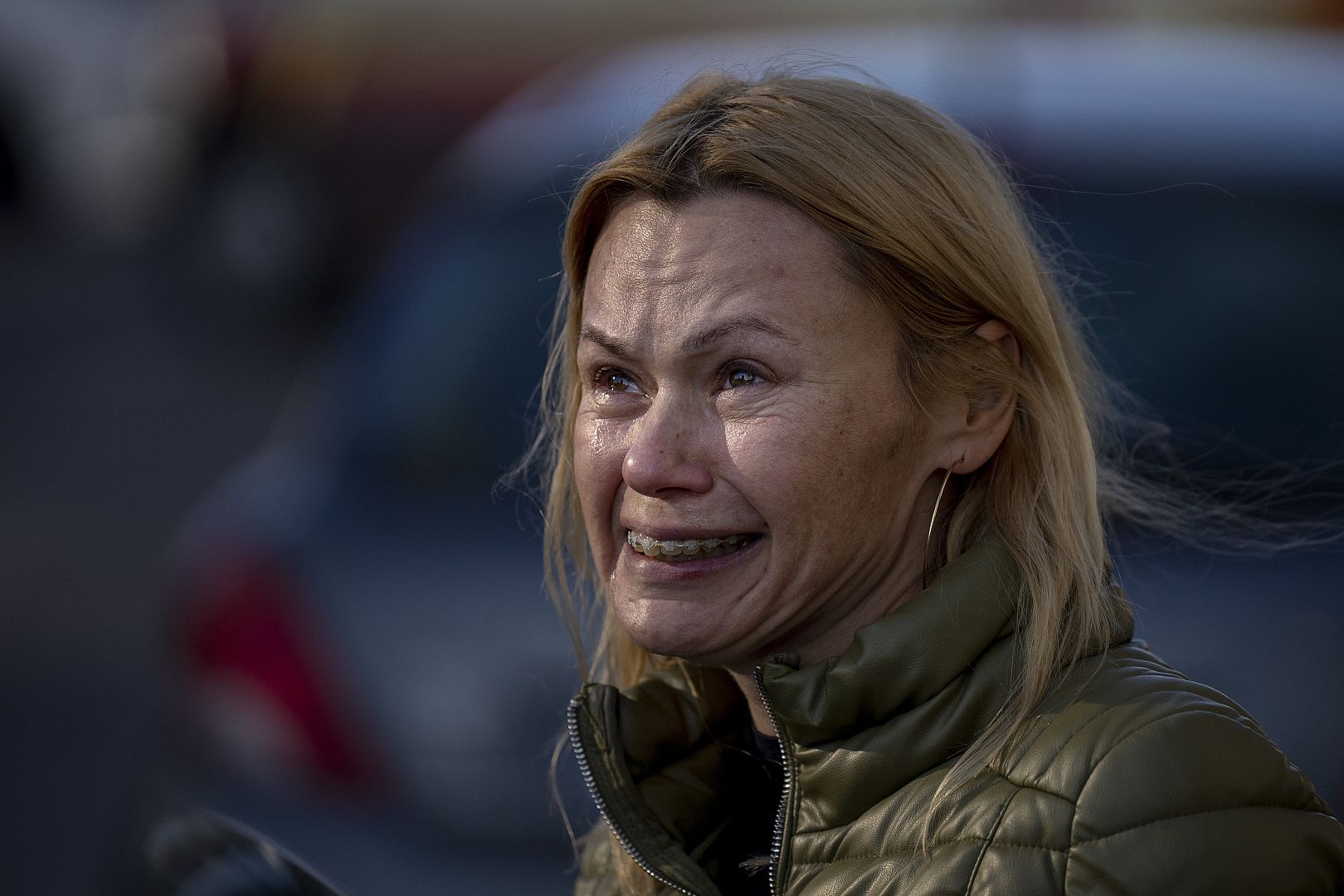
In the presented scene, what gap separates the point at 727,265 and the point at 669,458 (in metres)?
0.28

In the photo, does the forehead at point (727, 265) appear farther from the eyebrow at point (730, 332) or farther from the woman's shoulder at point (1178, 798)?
the woman's shoulder at point (1178, 798)

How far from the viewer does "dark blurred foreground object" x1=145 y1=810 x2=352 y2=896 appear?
6.53 feet

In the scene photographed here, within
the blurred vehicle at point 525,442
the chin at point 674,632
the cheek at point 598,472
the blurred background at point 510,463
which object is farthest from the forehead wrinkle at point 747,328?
the blurred vehicle at point 525,442

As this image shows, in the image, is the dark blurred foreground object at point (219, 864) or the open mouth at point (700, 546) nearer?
the dark blurred foreground object at point (219, 864)

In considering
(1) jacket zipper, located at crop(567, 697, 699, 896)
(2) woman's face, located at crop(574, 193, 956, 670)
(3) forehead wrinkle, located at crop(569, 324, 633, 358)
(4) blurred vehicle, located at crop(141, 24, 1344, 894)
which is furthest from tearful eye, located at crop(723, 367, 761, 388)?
(4) blurred vehicle, located at crop(141, 24, 1344, 894)

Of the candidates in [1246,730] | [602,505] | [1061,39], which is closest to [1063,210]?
[1061,39]

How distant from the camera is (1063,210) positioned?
386 cm

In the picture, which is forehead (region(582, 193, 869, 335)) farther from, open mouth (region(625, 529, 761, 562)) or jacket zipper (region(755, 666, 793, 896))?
jacket zipper (region(755, 666, 793, 896))

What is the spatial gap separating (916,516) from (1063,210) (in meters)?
1.80

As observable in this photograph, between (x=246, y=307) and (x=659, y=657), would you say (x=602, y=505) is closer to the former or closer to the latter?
(x=659, y=657)

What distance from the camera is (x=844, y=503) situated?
219cm

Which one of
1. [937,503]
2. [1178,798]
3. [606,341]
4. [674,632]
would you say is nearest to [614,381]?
[606,341]

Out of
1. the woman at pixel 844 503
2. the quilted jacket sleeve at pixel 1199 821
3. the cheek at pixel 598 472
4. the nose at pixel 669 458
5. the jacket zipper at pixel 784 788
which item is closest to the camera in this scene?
the quilted jacket sleeve at pixel 1199 821

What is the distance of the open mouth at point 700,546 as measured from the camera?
2225 millimetres
